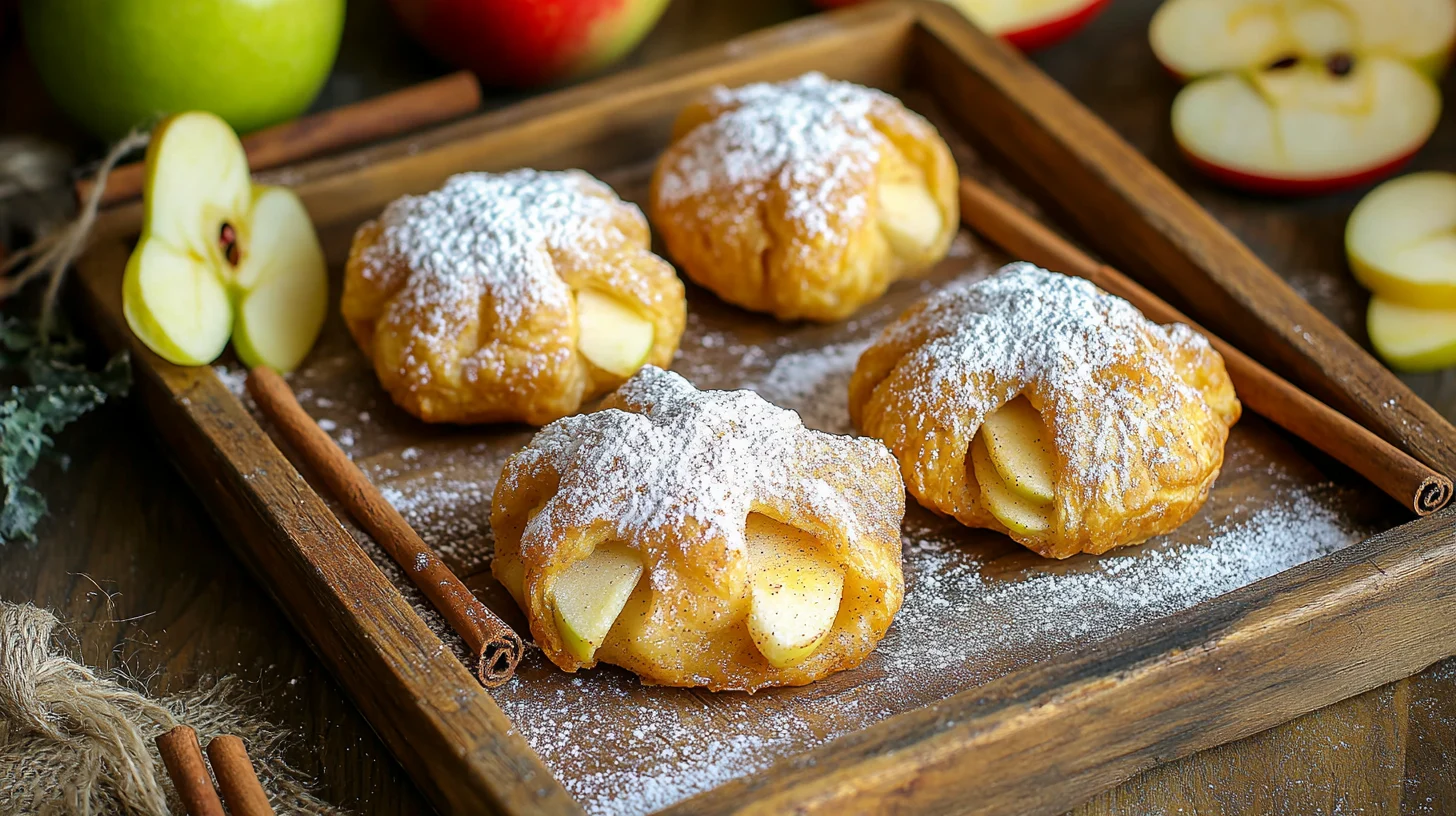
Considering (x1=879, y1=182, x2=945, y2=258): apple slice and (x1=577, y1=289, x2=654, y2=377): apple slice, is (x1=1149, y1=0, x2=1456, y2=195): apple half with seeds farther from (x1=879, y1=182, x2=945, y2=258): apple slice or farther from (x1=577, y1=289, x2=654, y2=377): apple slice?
(x1=577, y1=289, x2=654, y2=377): apple slice

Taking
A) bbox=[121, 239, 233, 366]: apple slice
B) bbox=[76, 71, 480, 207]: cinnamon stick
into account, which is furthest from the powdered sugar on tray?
bbox=[76, 71, 480, 207]: cinnamon stick

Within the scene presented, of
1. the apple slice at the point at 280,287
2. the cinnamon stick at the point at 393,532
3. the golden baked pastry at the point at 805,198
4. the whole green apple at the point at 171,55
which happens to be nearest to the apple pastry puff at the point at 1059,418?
the golden baked pastry at the point at 805,198

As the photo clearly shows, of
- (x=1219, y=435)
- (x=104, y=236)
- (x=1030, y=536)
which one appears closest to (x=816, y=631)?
(x=1030, y=536)

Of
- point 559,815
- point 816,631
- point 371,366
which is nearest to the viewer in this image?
point 559,815

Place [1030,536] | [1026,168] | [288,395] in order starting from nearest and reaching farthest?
1. [1030,536]
2. [288,395]
3. [1026,168]

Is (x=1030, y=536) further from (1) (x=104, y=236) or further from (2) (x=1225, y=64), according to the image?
(1) (x=104, y=236)

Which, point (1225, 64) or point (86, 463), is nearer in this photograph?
point (86, 463)
